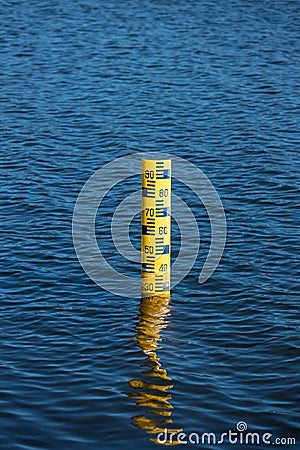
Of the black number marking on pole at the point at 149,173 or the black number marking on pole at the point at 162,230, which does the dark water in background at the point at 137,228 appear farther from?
the black number marking on pole at the point at 149,173

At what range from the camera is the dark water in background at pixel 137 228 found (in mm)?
9117

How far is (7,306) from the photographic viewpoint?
1165 cm

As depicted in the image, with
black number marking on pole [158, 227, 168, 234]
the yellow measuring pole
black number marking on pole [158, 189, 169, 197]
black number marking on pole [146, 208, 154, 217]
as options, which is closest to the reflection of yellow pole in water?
the yellow measuring pole

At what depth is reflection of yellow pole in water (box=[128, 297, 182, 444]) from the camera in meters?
8.74

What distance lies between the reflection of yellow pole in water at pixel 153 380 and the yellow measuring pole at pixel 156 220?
0.36 meters

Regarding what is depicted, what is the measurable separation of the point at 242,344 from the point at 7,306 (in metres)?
3.33

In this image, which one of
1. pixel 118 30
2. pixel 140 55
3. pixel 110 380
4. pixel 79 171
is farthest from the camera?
pixel 118 30

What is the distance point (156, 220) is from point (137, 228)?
3873 millimetres

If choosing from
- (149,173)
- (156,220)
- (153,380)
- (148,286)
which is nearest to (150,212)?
(156,220)

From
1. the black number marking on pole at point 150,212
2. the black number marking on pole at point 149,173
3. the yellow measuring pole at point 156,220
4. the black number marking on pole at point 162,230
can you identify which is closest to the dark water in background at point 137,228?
the yellow measuring pole at point 156,220

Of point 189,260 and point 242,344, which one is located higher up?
point 189,260

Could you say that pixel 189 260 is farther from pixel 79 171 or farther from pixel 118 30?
pixel 118 30

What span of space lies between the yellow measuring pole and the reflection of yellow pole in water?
0.36 meters

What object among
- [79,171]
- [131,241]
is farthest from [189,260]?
[79,171]
